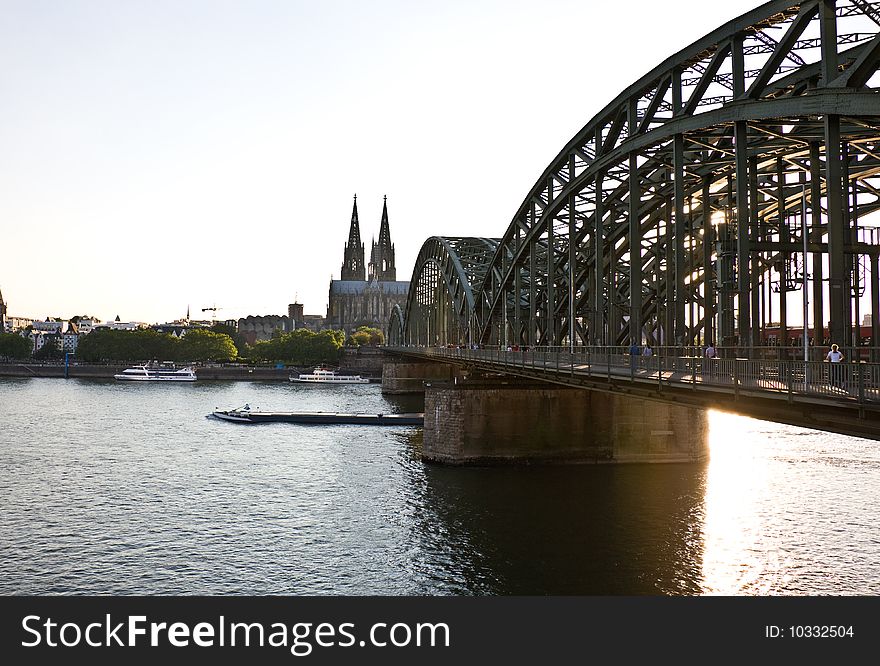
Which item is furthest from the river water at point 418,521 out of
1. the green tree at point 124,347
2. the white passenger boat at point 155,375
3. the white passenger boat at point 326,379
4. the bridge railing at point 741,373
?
the green tree at point 124,347

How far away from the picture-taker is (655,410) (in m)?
50.6

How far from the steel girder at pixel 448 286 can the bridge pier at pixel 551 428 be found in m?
25.6

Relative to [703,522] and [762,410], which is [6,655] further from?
[703,522]

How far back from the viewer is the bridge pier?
49.6 meters

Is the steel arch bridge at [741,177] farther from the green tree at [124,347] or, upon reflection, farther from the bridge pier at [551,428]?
the green tree at [124,347]

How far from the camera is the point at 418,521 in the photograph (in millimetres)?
35906

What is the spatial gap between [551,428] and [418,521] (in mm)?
16101

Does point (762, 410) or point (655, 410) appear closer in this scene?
point (762, 410)

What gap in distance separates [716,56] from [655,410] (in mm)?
23984

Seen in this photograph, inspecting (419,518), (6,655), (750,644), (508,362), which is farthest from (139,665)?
(508,362)

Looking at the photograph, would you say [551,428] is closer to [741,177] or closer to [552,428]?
[552,428]

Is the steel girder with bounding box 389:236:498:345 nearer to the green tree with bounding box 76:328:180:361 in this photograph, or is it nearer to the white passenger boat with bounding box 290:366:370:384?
the white passenger boat with bounding box 290:366:370:384

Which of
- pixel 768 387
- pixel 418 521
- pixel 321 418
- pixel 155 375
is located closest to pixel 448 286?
pixel 321 418

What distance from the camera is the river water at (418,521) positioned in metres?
27.3
